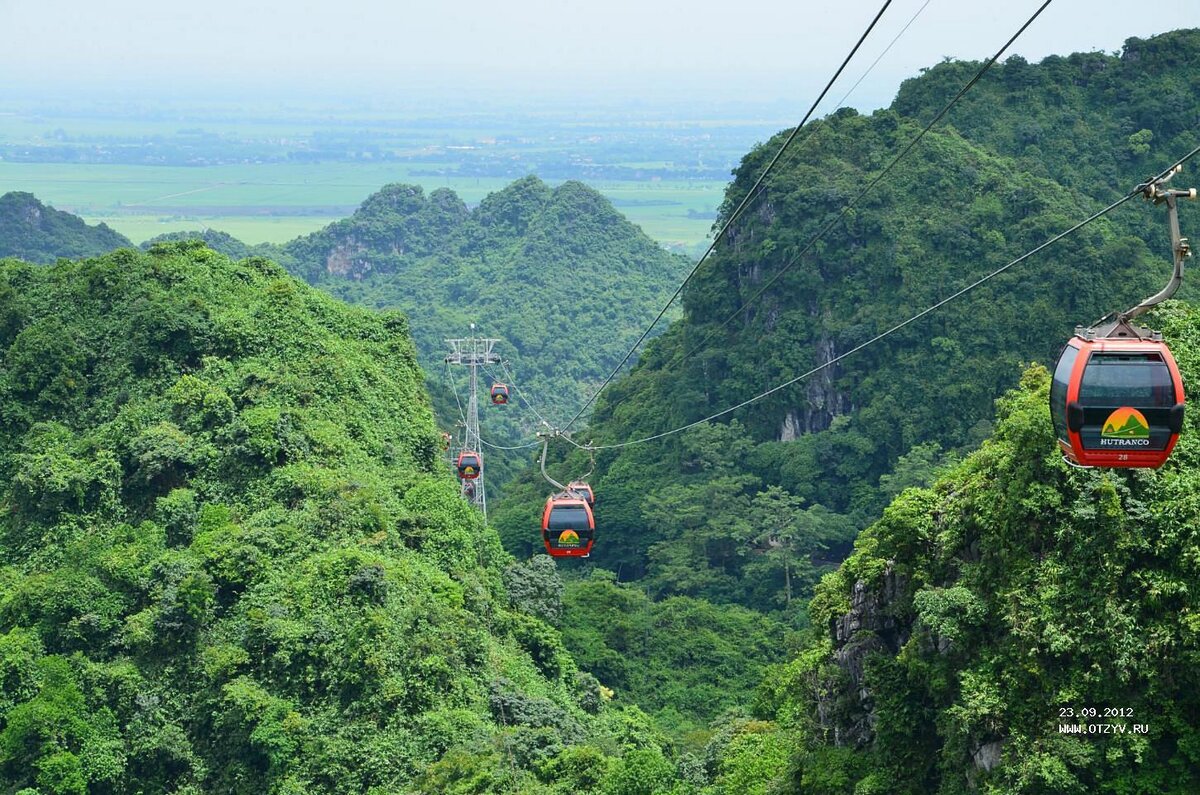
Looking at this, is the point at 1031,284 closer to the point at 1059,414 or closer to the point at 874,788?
the point at 874,788

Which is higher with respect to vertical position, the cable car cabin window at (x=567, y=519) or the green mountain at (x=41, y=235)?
the cable car cabin window at (x=567, y=519)

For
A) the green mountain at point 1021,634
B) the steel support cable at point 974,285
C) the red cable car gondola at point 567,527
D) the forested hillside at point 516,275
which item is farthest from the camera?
the forested hillside at point 516,275

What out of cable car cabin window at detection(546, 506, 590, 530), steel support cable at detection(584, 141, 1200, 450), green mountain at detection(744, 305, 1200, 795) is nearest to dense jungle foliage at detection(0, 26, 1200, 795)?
green mountain at detection(744, 305, 1200, 795)

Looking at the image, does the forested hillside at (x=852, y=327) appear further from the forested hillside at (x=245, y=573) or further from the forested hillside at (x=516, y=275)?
the forested hillside at (x=516, y=275)

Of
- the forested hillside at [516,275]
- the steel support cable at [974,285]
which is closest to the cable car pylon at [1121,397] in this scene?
the steel support cable at [974,285]

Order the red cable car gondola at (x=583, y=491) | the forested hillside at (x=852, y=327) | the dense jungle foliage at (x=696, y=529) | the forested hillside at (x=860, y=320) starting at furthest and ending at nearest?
the forested hillside at (x=852, y=327) → the forested hillside at (x=860, y=320) → the red cable car gondola at (x=583, y=491) → the dense jungle foliage at (x=696, y=529)

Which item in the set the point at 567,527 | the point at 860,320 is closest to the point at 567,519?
the point at 567,527
